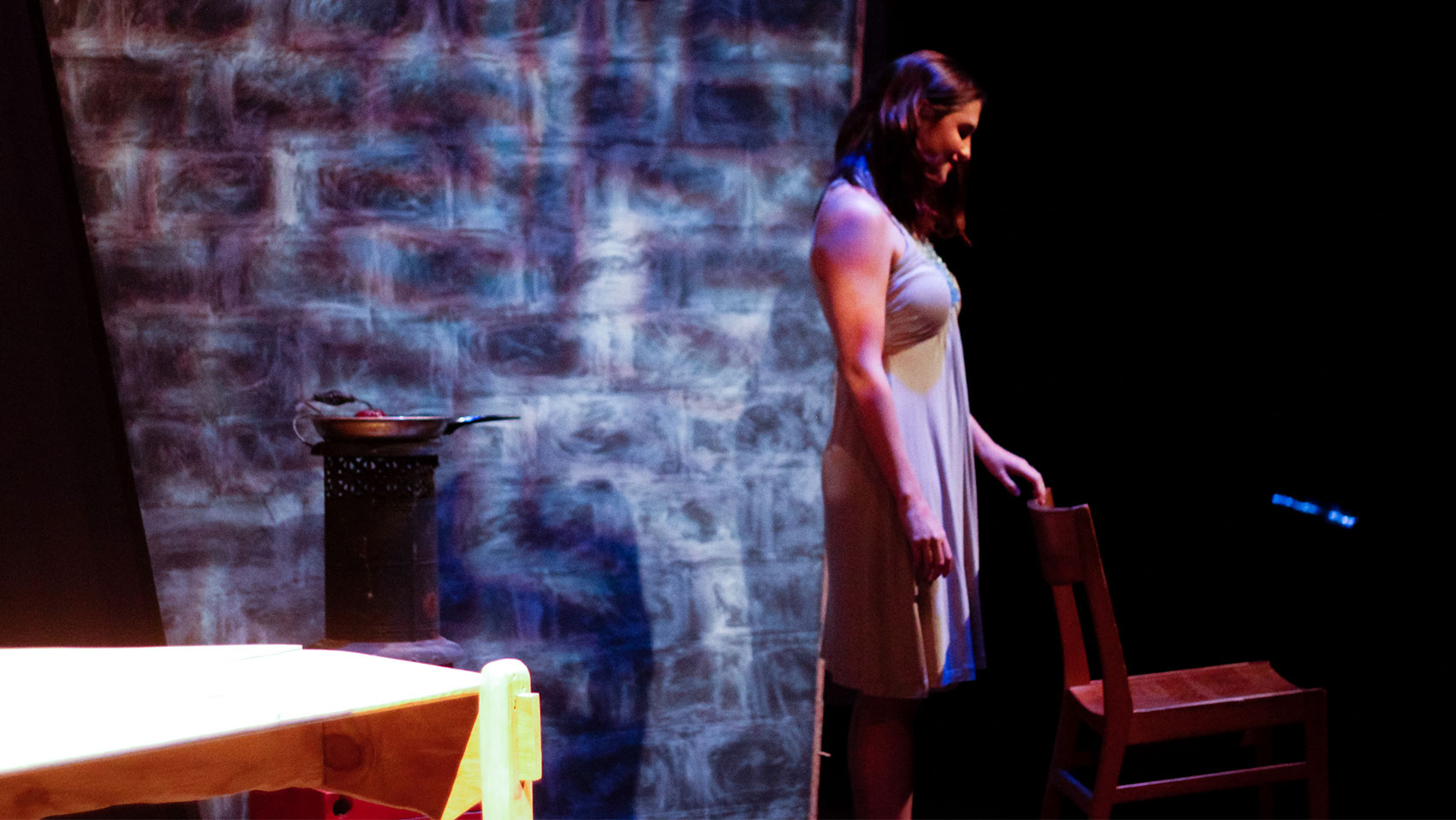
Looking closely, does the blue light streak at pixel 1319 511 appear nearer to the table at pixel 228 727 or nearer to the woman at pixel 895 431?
the woman at pixel 895 431

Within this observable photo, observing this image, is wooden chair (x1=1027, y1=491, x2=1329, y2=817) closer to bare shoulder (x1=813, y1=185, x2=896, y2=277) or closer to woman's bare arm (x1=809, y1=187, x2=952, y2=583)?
woman's bare arm (x1=809, y1=187, x2=952, y2=583)

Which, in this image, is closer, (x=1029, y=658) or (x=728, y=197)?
(x=728, y=197)

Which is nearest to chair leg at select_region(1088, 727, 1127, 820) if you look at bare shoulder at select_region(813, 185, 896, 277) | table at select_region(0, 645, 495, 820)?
bare shoulder at select_region(813, 185, 896, 277)

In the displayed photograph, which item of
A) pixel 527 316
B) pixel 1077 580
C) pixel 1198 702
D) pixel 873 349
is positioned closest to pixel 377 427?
pixel 527 316

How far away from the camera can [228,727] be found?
1005mm

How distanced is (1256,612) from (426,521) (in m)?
2.48

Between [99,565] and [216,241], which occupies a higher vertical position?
[216,241]

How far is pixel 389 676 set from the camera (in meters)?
1.19

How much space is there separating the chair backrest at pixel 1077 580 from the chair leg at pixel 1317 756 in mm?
398

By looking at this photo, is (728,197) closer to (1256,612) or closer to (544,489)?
(544,489)

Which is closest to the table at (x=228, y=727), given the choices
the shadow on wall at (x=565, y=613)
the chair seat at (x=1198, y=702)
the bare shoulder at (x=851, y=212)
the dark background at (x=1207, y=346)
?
the bare shoulder at (x=851, y=212)

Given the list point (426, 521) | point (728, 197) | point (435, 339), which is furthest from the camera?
point (728, 197)

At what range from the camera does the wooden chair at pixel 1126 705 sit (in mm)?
2266

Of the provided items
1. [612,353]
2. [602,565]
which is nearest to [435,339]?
[612,353]
